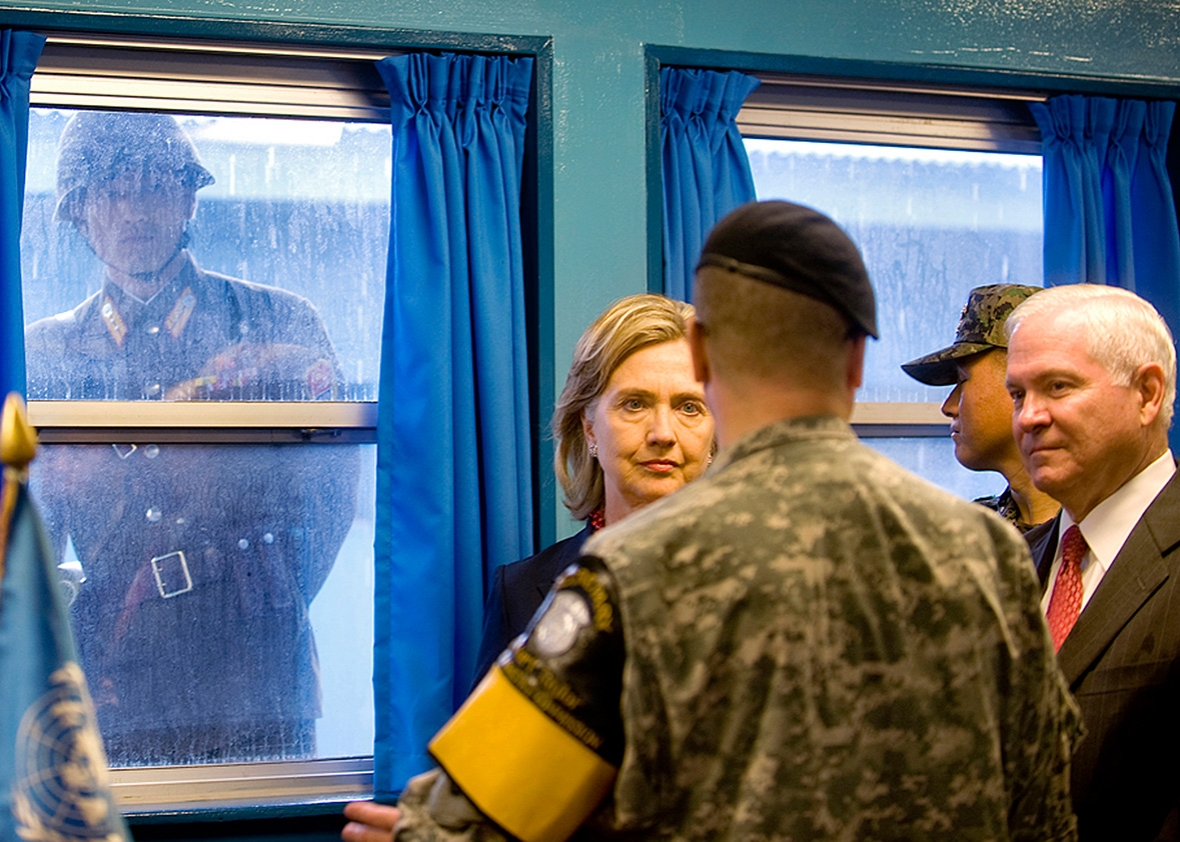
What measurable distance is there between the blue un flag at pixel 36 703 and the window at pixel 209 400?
1.48 meters

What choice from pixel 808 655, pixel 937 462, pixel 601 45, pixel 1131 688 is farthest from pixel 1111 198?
pixel 808 655

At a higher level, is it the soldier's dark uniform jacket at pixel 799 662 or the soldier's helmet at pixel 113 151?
the soldier's helmet at pixel 113 151

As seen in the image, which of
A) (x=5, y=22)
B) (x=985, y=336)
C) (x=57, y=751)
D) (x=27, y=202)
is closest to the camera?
(x=57, y=751)

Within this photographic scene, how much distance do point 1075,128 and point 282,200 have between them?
2077mm

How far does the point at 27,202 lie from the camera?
104 inches

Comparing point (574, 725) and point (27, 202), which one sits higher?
point (27, 202)

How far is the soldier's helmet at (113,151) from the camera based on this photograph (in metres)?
2.64

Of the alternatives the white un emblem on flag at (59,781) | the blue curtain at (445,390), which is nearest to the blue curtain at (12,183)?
the blue curtain at (445,390)

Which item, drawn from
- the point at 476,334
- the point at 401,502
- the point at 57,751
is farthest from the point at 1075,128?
the point at 57,751

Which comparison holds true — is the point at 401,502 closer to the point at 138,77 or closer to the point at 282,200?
the point at 282,200

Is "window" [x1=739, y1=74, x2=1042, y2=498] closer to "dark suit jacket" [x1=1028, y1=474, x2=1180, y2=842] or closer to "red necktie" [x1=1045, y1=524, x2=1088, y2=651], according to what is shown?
Answer: "red necktie" [x1=1045, y1=524, x2=1088, y2=651]

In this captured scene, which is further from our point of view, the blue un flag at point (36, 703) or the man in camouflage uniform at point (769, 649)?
the blue un flag at point (36, 703)

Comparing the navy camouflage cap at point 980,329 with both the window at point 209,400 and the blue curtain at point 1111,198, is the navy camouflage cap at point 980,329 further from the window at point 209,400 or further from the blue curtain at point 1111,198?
the window at point 209,400

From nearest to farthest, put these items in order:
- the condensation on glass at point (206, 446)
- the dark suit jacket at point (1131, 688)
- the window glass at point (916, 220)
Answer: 1. the dark suit jacket at point (1131, 688)
2. the condensation on glass at point (206, 446)
3. the window glass at point (916, 220)
